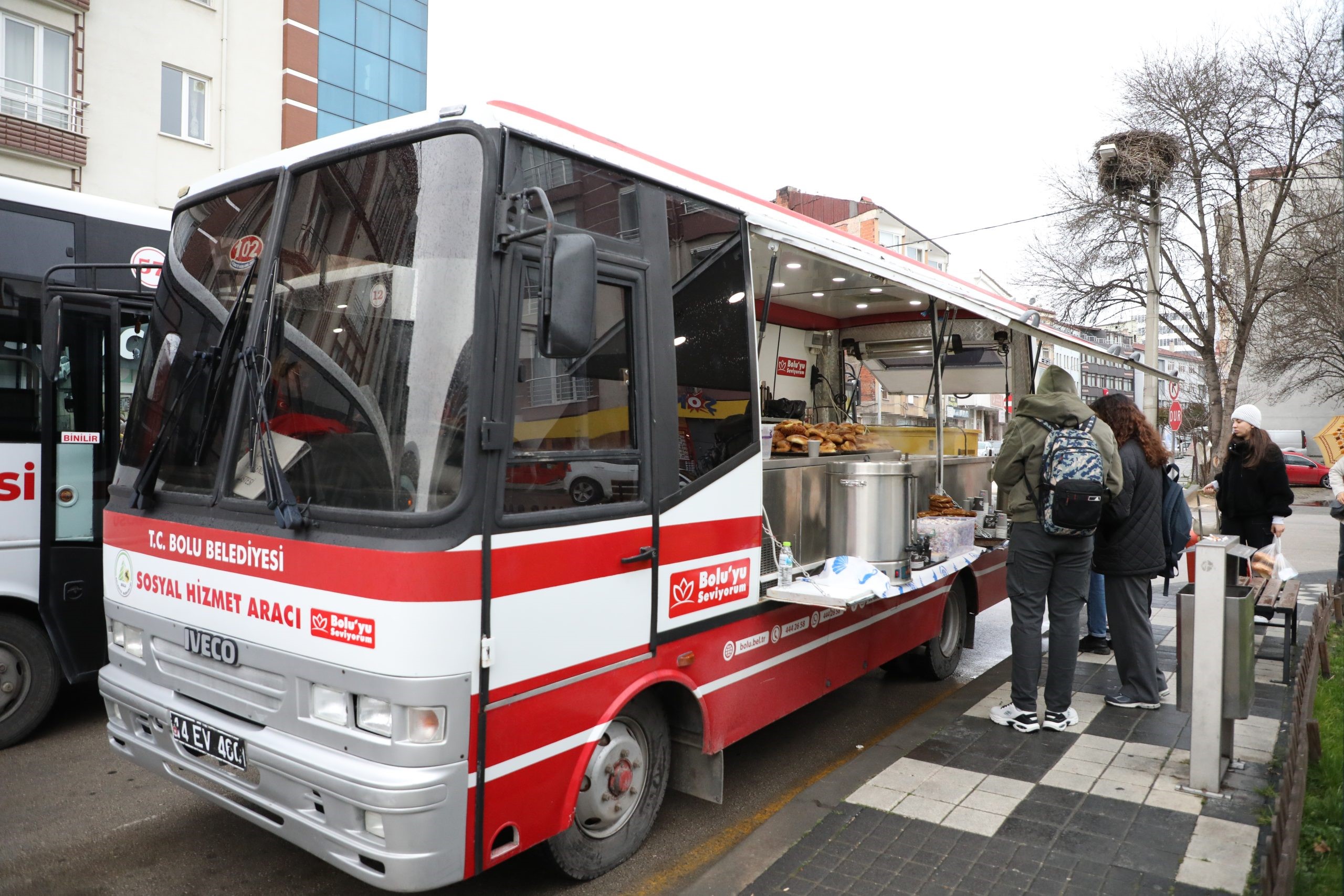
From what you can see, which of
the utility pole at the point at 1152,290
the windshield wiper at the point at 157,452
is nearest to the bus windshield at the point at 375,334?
the windshield wiper at the point at 157,452

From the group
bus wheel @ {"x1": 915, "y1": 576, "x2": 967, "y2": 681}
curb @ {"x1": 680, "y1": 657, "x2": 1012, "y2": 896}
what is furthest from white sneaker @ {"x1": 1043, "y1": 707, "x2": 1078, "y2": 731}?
bus wheel @ {"x1": 915, "y1": 576, "x2": 967, "y2": 681}

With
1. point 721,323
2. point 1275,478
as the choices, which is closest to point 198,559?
point 721,323

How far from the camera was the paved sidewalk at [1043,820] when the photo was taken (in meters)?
3.60

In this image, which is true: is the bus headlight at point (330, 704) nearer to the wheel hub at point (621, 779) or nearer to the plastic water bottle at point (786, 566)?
the wheel hub at point (621, 779)

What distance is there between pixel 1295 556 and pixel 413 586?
52.4 feet

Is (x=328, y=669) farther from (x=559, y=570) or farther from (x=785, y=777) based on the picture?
(x=785, y=777)

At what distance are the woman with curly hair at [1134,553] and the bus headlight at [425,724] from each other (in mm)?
4586

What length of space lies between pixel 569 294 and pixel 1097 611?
20.5ft

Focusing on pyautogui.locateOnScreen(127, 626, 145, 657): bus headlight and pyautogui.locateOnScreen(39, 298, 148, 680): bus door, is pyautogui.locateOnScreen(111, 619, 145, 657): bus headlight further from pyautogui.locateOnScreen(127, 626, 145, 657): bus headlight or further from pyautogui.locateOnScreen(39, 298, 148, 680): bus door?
pyautogui.locateOnScreen(39, 298, 148, 680): bus door

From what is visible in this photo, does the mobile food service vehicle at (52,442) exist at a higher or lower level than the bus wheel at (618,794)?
higher

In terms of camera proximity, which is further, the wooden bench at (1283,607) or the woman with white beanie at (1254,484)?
the woman with white beanie at (1254,484)

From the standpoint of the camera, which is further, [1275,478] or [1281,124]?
[1281,124]

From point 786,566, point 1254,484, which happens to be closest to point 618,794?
point 786,566

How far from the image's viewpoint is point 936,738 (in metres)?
5.34
